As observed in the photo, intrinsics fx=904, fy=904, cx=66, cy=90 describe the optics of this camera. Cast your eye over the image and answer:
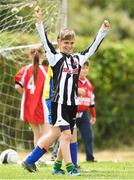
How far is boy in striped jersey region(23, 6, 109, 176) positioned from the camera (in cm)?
982

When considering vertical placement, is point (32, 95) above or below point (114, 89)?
below

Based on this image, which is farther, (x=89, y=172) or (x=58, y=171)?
(x=89, y=172)

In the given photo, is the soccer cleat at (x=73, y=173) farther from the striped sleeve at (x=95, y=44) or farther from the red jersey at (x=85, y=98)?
the red jersey at (x=85, y=98)

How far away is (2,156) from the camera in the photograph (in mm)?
12086

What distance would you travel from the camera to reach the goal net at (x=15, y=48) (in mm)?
12961

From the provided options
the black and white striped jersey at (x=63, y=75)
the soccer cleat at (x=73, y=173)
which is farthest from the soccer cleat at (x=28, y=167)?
the black and white striped jersey at (x=63, y=75)

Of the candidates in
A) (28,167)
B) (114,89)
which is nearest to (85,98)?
(28,167)

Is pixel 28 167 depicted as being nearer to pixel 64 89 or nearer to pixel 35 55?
pixel 64 89

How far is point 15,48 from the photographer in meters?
12.8

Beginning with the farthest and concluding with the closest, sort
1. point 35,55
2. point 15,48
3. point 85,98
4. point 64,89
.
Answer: point 15,48
point 85,98
point 35,55
point 64,89

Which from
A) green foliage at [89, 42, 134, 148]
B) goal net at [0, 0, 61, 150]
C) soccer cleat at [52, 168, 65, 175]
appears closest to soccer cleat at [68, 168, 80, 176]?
soccer cleat at [52, 168, 65, 175]

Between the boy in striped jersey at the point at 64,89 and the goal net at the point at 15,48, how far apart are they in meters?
2.82

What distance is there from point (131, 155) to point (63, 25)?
394 cm

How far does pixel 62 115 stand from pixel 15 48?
10.3 ft
